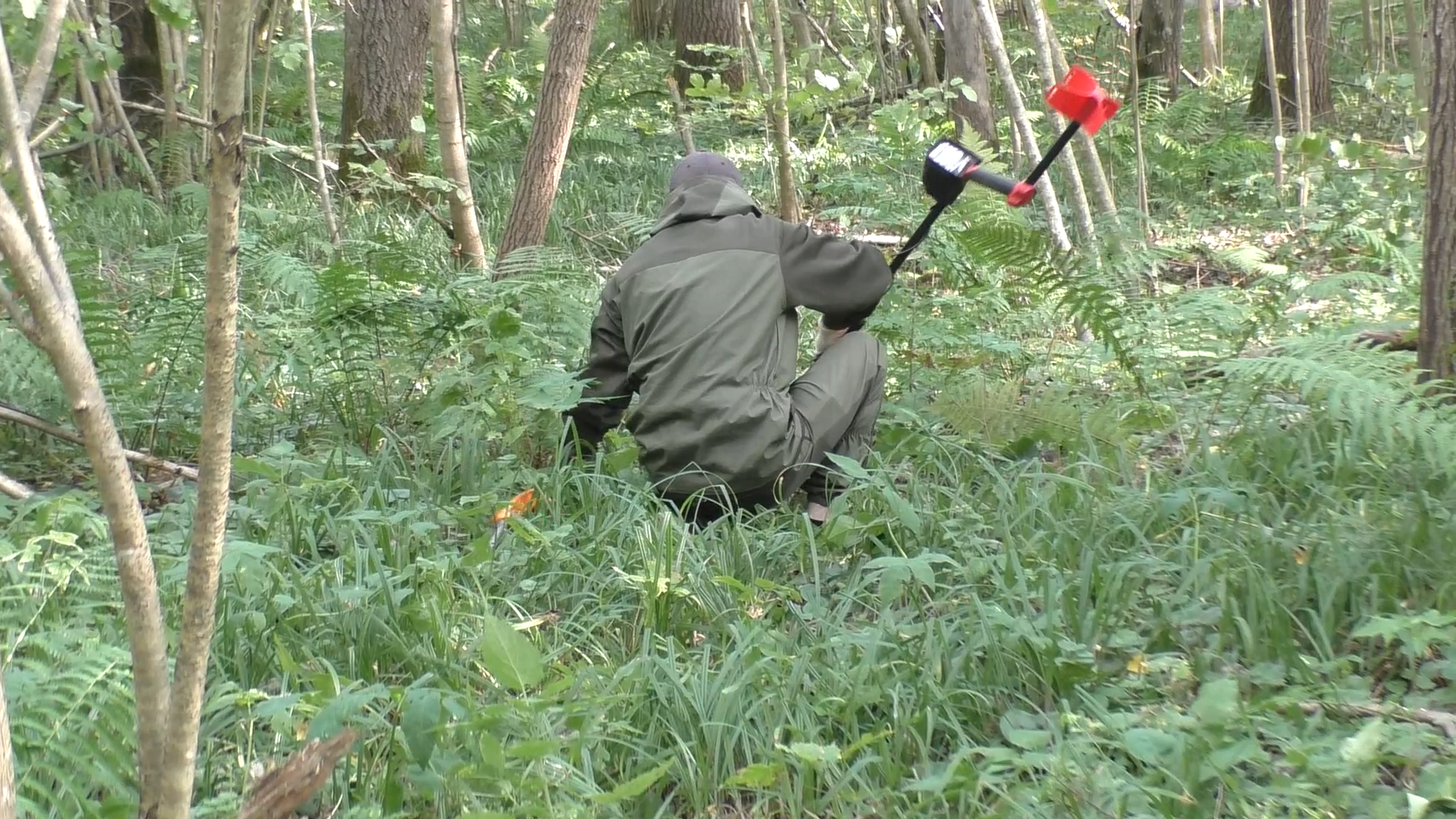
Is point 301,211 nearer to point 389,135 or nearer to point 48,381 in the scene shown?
point 389,135

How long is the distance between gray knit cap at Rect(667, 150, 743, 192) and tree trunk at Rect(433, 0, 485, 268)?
1.58 metres

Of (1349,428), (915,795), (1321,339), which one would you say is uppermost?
(1321,339)

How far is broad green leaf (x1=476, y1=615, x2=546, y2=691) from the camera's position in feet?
7.25

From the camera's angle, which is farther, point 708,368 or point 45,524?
point 708,368

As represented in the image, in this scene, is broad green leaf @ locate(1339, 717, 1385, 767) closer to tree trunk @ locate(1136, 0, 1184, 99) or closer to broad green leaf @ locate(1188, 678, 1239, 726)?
broad green leaf @ locate(1188, 678, 1239, 726)

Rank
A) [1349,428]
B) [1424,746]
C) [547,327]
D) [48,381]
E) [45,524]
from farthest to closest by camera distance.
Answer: [547,327] → [48,381] → [1349,428] → [45,524] → [1424,746]

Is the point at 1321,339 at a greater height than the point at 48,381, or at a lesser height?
greater

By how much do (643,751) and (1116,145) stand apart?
7.16m

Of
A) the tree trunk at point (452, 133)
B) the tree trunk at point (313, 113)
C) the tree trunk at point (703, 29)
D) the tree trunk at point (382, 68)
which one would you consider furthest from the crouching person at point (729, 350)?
the tree trunk at point (703, 29)

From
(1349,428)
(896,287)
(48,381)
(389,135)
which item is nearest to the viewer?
(1349,428)

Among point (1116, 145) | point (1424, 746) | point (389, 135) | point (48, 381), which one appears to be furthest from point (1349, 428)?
point (389, 135)

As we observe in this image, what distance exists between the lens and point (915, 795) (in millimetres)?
2404

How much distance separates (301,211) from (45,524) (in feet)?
15.8

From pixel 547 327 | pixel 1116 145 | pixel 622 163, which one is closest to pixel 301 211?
pixel 622 163
